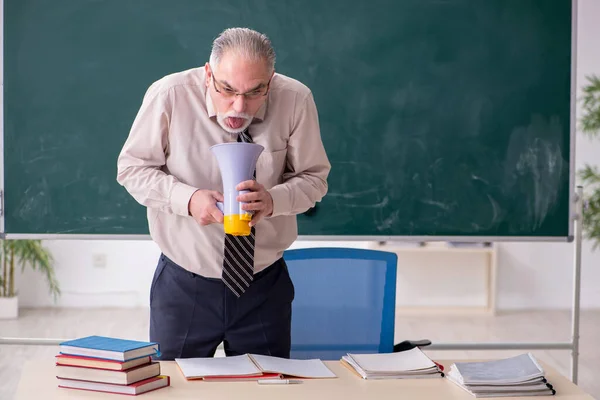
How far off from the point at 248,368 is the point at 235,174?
18.9 inches

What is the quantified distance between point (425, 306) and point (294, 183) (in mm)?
4366

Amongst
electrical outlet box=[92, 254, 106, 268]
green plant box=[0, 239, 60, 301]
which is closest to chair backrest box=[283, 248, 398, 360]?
green plant box=[0, 239, 60, 301]

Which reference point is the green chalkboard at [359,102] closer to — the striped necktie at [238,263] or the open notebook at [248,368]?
the striped necktie at [238,263]

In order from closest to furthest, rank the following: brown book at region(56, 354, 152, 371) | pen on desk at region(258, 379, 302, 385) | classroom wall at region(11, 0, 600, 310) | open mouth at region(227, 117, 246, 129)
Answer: brown book at region(56, 354, 152, 371) → pen on desk at region(258, 379, 302, 385) → open mouth at region(227, 117, 246, 129) → classroom wall at region(11, 0, 600, 310)

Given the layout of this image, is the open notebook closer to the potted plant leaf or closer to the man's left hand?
the man's left hand

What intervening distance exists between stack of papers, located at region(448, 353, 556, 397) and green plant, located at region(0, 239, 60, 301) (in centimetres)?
441

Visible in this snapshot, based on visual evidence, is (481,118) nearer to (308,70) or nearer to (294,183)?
(308,70)

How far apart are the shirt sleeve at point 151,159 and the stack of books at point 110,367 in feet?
1.46

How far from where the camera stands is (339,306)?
2.68 m

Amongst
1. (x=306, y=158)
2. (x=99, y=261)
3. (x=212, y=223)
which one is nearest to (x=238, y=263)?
(x=212, y=223)

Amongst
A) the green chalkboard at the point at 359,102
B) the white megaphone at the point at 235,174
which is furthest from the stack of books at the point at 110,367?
the green chalkboard at the point at 359,102

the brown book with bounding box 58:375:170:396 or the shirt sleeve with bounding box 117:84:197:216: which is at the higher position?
the shirt sleeve with bounding box 117:84:197:216

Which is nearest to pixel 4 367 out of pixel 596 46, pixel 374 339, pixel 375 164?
pixel 375 164

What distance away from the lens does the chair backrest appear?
265 centimetres
